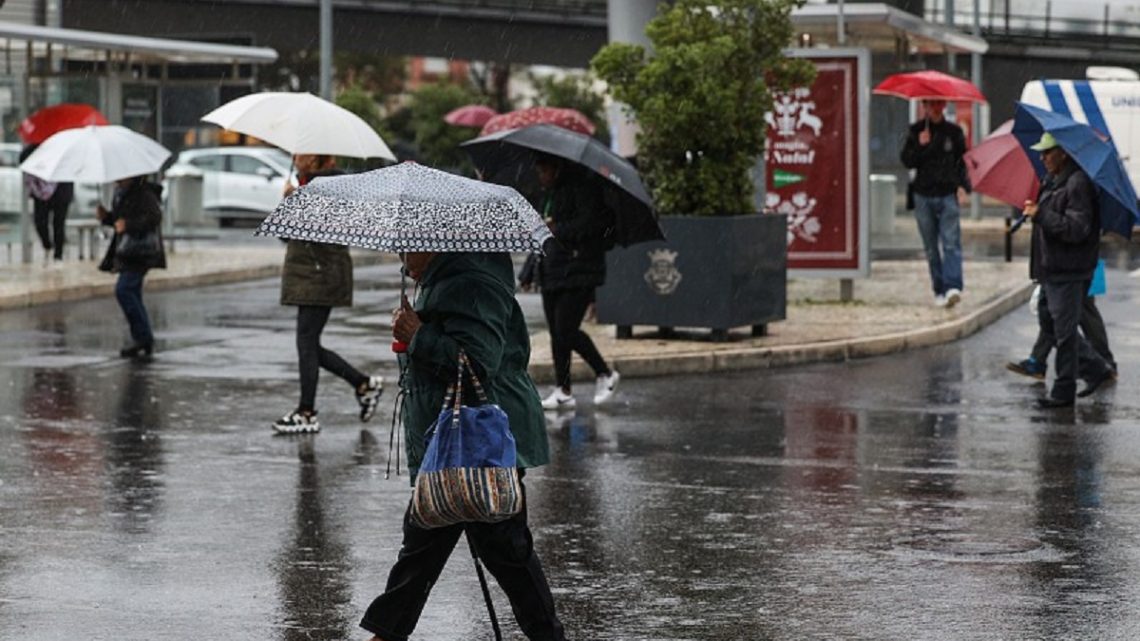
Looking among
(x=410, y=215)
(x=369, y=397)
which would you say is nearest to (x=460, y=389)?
(x=410, y=215)

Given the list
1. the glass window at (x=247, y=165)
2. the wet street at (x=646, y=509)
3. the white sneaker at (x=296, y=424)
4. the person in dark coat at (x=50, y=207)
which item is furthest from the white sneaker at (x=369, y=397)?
the glass window at (x=247, y=165)

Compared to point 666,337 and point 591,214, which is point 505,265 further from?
point 666,337

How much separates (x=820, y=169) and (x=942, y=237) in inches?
50.0

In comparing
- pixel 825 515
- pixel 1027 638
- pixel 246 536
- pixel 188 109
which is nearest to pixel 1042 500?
pixel 825 515

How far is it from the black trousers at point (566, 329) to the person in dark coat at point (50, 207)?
14214 millimetres

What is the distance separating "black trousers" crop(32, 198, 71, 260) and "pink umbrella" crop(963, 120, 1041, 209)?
1479 cm

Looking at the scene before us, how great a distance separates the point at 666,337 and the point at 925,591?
8.99m

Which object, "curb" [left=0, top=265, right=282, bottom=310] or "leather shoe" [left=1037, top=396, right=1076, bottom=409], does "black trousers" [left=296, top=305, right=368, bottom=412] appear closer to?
"leather shoe" [left=1037, top=396, right=1076, bottom=409]

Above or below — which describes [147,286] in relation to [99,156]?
below

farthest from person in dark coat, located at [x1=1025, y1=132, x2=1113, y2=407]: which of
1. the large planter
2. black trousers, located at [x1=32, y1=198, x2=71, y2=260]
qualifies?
black trousers, located at [x1=32, y1=198, x2=71, y2=260]

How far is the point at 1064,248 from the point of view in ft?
43.6

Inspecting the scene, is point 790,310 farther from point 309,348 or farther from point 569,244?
point 309,348

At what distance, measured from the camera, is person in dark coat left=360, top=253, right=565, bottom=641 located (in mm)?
6473

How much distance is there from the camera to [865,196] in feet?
64.9
